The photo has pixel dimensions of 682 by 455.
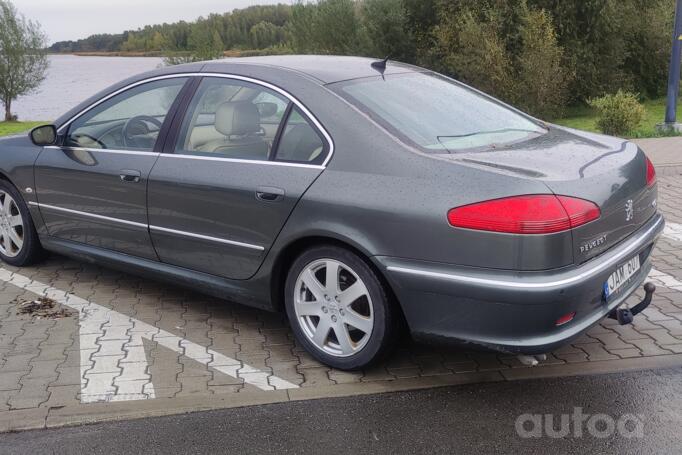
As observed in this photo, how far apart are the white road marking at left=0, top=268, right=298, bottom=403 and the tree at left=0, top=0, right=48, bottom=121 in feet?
107

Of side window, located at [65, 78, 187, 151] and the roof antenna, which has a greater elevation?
the roof antenna

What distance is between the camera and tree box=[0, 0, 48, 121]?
3438 cm

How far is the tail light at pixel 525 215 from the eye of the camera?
314cm

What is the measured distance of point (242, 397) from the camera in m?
3.68

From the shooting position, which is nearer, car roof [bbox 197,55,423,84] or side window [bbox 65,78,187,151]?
car roof [bbox 197,55,423,84]

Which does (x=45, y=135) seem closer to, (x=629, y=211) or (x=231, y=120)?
(x=231, y=120)

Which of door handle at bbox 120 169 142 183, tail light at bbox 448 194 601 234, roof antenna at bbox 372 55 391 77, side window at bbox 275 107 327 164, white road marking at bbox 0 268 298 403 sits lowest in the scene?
white road marking at bbox 0 268 298 403

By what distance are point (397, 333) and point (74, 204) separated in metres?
2.51

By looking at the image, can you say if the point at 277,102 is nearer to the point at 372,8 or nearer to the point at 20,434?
the point at 20,434

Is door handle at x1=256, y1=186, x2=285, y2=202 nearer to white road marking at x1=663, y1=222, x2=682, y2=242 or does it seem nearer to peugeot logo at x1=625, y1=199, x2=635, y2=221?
peugeot logo at x1=625, y1=199, x2=635, y2=221

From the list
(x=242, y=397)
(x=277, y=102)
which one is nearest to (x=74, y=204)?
(x=277, y=102)

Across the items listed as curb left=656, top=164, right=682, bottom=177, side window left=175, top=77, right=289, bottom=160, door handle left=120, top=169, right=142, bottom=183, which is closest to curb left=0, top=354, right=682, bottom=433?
side window left=175, top=77, right=289, bottom=160

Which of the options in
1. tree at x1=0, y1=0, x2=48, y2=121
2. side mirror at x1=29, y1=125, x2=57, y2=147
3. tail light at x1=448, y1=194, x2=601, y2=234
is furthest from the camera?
tree at x1=0, y1=0, x2=48, y2=121

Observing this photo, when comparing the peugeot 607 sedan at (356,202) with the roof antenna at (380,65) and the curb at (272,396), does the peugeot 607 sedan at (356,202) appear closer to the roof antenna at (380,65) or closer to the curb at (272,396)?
the roof antenna at (380,65)
